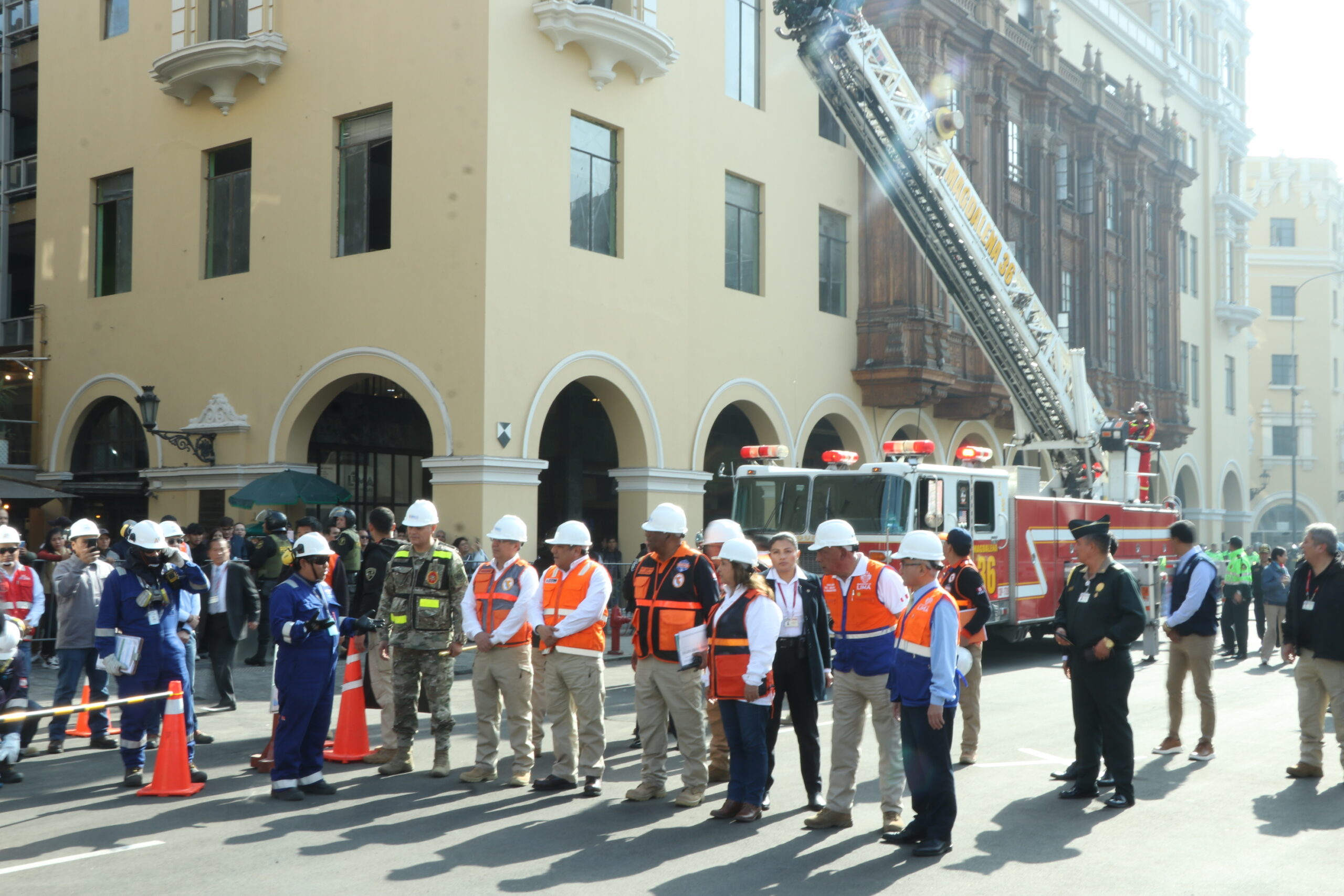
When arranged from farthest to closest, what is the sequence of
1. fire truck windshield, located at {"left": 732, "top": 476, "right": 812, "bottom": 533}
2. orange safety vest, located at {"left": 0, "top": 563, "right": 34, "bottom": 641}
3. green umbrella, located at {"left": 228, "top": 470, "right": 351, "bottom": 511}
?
green umbrella, located at {"left": 228, "top": 470, "right": 351, "bottom": 511}
fire truck windshield, located at {"left": 732, "top": 476, "right": 812, "bottom": 533}
orange safety vest, located at {"left": 0, "top": 563, "right": 34, "bottom": 641}

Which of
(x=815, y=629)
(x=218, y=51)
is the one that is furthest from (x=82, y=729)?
(x=218, y=51)

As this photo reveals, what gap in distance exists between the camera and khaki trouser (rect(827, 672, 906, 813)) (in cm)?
803

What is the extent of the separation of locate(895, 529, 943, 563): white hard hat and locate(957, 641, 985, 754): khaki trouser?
2.89 m

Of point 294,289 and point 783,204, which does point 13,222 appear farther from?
point 783,204

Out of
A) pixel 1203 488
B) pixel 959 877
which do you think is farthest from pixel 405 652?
pixel 1203 488

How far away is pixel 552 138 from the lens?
19.5 meters

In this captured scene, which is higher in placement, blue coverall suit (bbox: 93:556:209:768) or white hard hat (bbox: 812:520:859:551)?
white hard hat (bbox: 812:520:859:551)

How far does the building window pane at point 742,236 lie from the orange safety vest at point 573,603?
14.0 metres

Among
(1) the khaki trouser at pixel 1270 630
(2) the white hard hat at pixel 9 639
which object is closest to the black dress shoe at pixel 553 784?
(2) the white hard hat at pixel 9 639

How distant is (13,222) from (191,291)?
7658 mm

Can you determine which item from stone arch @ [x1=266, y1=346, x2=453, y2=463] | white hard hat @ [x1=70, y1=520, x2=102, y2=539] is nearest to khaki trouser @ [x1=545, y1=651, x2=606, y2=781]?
white hard hat @ [x1=70, y1=520, x2=102, y2=539]

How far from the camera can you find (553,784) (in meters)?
9.14

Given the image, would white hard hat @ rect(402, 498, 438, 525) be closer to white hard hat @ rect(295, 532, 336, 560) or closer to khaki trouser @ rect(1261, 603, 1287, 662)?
white hard hat @ rect(295, 532, 336, 560)

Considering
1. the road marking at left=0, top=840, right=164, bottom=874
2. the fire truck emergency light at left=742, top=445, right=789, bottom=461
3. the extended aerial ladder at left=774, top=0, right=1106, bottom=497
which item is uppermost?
the extended aerial ladder at left=774, top=0, right=1106, bottom=497
